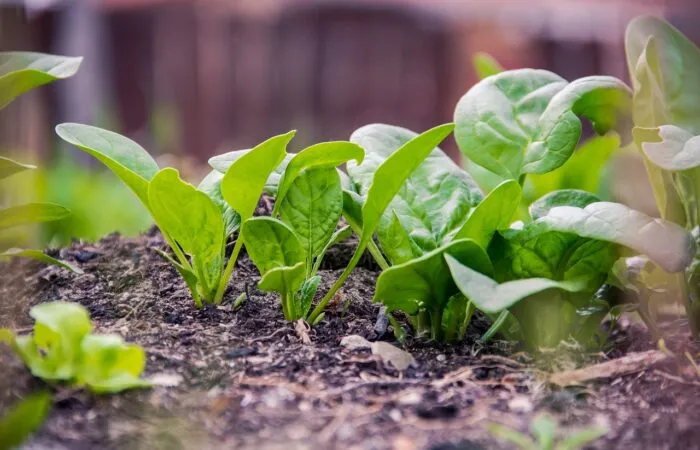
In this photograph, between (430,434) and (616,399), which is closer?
(430,434)


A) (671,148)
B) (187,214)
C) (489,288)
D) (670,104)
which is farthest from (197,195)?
(670,104)

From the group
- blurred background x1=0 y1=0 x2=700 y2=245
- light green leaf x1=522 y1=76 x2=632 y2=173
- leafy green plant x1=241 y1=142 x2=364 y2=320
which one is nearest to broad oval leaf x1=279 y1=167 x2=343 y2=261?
leafy green plant x1=241 y1=142 x2=364 y2=320

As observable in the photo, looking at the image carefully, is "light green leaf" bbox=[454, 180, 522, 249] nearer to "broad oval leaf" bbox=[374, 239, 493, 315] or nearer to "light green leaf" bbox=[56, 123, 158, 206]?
"broad oval leaf" bbox=[374, 239, 493, 315]

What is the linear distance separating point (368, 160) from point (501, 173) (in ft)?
0.93

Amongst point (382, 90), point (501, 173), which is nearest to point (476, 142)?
point (501, 173)

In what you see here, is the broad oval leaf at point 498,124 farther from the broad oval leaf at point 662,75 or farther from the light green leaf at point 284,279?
the light green leaf at point 284,279

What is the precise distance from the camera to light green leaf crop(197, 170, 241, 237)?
4.66 feet

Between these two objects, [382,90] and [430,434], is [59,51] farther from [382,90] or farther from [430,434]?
[430,434]

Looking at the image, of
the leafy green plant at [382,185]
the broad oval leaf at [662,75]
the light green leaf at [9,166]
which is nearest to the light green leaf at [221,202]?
the leafy green plant at [382,185]

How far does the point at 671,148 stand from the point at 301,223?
672mm

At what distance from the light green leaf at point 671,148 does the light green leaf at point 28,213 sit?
1058mm

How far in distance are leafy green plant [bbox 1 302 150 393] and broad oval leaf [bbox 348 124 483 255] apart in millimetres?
544

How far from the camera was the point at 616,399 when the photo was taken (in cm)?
116

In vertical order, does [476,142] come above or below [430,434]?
above
